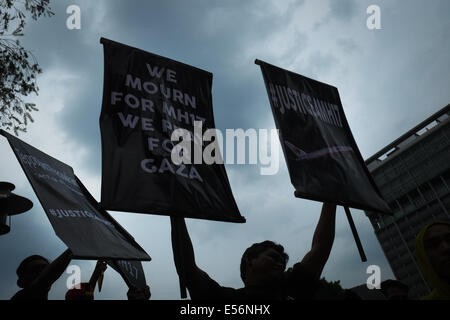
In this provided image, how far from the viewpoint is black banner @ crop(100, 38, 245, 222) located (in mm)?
3359

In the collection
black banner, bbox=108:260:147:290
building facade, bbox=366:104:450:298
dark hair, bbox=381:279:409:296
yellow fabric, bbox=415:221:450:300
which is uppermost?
building facade, bbox=366:104:450:298

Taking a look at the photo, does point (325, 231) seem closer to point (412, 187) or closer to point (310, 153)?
point (310, 153)

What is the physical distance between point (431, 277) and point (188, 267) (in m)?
1.95

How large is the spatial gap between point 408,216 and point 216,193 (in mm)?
94031

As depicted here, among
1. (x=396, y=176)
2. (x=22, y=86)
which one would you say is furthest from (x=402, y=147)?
(x=22, y=86)

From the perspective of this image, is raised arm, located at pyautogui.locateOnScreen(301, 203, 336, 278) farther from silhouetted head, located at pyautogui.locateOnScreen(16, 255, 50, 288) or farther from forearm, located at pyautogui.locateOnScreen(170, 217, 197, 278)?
silhouetted head, located at pyautogui.locateOnScreen(16, 255, 50, 288)

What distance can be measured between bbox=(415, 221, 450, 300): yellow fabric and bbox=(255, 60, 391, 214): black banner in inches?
38.2

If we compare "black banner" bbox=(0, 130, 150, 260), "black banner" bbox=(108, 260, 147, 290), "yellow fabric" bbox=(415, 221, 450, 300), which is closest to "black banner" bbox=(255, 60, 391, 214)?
"yellow fabric" bbox=(415, 221, 450, 300)

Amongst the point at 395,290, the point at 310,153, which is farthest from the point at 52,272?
the point at 395,290

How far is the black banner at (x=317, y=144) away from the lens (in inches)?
158

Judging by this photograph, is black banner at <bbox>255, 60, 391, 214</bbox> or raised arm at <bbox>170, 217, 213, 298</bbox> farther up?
black banner at <bbox>255, 60, 391, 214</bbox>

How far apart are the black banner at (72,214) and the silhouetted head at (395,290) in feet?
11.6

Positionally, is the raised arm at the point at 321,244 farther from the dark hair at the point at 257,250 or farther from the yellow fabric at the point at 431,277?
the yellow fabric at the point at 431,277

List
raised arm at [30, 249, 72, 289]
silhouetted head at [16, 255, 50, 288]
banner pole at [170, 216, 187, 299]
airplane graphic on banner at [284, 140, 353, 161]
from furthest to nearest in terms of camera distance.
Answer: airplane graphic on banner at [284, 140, 353, 161] → silhouetted head at [16, 255, 50, 288] → raised arm at [30, 249, 72, 289] → banner pole at [170, 216, 187, 299]
